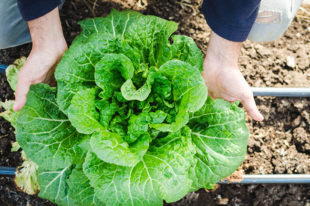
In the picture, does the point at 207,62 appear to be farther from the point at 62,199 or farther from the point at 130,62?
the point at 62,199

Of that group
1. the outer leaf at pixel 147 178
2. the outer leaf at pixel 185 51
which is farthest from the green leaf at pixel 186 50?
the outer leaf at pixel 147 178

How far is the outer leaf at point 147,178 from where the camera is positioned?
1.71m

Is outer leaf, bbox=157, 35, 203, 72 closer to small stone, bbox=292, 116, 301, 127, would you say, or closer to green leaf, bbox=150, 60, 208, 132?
green leaf, bbox=150, 60, 208, 132

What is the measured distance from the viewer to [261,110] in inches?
119

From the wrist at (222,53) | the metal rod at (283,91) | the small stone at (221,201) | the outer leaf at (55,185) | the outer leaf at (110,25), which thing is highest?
the outer leaf at (110,25)

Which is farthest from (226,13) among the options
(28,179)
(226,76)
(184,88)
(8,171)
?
(8,171)

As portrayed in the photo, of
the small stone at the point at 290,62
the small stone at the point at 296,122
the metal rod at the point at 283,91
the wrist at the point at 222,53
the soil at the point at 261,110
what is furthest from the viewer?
the small stone at the point at 290,62

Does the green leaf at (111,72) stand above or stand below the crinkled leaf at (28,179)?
above

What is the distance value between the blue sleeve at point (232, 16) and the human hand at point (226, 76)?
86 mm

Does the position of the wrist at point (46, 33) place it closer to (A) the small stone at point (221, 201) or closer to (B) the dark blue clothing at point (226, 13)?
(B) the dark blue clothing at point (226, 13)

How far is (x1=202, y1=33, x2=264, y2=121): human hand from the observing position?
2.16 meters

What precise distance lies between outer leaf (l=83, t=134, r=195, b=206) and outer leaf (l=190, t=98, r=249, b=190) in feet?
0.50

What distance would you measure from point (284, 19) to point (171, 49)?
1202 millimetres

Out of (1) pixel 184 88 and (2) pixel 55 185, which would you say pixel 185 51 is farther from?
(2) pixel 55 185
